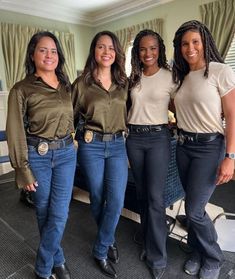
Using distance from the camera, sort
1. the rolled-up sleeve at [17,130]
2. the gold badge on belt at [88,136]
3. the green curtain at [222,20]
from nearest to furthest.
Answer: the rolled-up sleeve at [17,130]
the gold badge on belt at [88,136]
the green curtain at [222,20]

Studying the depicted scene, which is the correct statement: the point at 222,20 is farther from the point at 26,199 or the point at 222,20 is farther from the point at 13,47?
the point at 26,199

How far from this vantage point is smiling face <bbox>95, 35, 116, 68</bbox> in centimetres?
157

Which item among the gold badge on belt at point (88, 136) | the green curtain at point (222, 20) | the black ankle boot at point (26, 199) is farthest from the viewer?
the green curtain at point (222, 20)

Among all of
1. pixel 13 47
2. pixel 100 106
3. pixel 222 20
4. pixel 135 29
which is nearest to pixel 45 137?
pixel 100 106

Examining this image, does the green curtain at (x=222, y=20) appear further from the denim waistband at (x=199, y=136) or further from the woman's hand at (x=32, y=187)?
the woman's hand at (x=32, y=187)

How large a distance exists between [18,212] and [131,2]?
3.90 m

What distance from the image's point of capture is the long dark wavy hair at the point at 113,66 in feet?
5.20

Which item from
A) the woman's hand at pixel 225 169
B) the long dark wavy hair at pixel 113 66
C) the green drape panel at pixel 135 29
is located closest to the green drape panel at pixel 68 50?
the green drape panel at pixel 135 29

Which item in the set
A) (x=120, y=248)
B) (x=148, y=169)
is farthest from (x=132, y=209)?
(x=148, y=169)

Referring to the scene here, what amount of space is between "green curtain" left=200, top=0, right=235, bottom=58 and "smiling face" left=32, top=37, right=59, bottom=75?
9.85 ft

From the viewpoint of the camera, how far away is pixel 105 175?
161 cm

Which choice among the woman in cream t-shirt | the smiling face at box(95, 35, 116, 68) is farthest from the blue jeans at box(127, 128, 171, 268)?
the smiling face at box(95, 35, 116, 68)

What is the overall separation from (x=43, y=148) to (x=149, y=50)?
2.83 ft

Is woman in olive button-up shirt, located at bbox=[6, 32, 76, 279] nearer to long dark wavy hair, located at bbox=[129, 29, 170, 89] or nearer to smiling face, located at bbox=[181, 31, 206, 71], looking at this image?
long dark wavy hair, located at bbox=[129, 29, 170, 89]
